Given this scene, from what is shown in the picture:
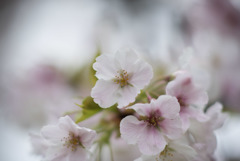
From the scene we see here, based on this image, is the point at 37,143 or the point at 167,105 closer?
the point at 167,105

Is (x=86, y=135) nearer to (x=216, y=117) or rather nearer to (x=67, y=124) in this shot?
(x=67, y=124)

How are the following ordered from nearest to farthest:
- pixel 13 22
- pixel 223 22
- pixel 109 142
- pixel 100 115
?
pixel 109 142
pixel 100 115
pixel 223 22
pixel 13 22

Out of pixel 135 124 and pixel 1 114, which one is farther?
pixel 1 114

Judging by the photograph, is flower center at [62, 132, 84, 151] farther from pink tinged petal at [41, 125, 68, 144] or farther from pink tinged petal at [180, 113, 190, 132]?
pink tinged petal at [180, 113, 190, 132]

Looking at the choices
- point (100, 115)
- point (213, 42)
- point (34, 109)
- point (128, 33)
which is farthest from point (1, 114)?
point (213, 42)

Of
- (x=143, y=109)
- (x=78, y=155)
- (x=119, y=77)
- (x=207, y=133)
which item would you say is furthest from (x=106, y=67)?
(x=207, y=133)

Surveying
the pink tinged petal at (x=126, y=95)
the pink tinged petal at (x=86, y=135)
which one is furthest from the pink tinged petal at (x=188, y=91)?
the pink tinged petal at (x=86, y=135)

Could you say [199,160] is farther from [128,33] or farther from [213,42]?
[128,33]
